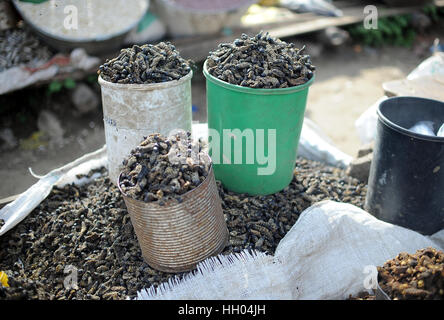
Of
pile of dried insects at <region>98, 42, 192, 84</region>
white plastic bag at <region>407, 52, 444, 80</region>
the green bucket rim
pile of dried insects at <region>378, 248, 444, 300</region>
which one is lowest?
pile of dried insects at <region>378, 248, 444, 300</region>

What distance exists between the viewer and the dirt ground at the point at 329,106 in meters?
4.52

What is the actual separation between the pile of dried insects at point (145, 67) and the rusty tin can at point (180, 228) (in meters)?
0.93

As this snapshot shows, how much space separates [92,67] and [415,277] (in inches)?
169

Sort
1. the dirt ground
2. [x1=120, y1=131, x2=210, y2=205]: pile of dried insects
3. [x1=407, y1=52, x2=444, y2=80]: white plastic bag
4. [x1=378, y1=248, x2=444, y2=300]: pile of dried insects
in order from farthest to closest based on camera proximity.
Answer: the dirt ground
[x1=407, y1=52, x2=444, y2=80]: white plastic bag
[x1=120, y1=131, x2=210, y2=205]: pile of dried insects
[x1=378, y1=248, x2=444, y2=300]: pile of dried insects

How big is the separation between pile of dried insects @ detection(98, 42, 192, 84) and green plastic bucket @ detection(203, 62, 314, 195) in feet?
0.82

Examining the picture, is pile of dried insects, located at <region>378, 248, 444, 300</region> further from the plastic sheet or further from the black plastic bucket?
the plastic sheet

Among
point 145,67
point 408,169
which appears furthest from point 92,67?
point 408,169

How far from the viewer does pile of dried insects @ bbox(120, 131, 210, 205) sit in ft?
7.23

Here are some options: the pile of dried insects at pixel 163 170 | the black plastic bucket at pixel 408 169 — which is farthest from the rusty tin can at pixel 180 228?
the black plastic bucket at pixel 408 169

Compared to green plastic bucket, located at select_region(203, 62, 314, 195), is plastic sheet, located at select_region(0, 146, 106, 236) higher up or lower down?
lower down

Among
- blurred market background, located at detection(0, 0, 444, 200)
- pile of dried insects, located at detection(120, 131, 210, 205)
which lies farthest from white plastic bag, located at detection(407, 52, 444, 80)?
pile of dried insects, located at detection(120, 131, 210, 205)

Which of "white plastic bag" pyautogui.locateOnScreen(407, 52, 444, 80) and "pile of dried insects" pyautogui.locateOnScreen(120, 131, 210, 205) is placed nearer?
"pile of dried insects" pyautogui.locateOnScreen(120, 131, 210, 205)

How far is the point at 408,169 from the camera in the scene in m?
2.77

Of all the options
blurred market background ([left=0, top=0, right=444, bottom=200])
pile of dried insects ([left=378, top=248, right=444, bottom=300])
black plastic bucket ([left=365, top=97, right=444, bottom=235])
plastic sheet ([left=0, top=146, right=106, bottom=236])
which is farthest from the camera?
blurred market background ([left=0, top=0, right=444, bottom=200])
